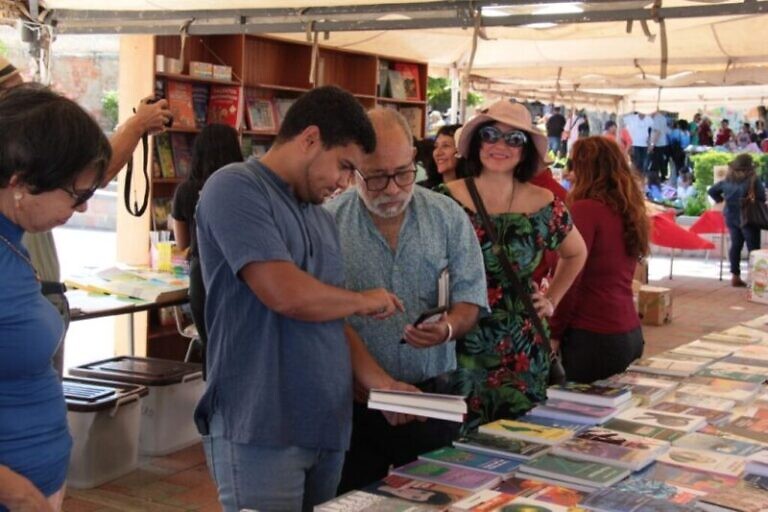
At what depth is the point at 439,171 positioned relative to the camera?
482 cm

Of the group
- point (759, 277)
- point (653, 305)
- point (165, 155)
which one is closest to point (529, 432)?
point (165, 155)

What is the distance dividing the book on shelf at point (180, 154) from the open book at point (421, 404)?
186 inches

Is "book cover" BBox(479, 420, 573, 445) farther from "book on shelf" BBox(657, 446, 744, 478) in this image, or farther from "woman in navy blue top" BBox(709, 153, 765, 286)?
"woman in navy blue top" BBox(709, 153, 765, 286)

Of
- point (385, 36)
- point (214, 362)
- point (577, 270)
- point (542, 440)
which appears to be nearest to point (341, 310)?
point (214, 362)

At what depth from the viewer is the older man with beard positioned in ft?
7.66

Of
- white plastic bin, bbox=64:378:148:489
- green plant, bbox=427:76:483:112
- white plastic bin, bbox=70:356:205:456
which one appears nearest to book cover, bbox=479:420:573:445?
white plastic bin, bbox=64:378:148:489

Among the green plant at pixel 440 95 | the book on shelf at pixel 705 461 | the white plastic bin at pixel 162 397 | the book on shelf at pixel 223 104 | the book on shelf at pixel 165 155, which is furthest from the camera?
the green plant at pixel 440 95

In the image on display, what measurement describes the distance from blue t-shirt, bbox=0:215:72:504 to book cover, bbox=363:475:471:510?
2.04ft

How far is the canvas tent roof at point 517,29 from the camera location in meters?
4.41

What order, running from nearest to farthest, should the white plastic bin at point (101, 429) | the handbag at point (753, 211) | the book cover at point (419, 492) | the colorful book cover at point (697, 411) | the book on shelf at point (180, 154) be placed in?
the book cover at point (419, 492) → the colorful book cover at point (697, 411) → the white plastic bin at point (101, 429) → the book on shelf at point (180, 154) → the handbag at point (753, 211)

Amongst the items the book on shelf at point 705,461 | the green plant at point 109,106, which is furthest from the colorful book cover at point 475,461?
the green plant at point 109,106

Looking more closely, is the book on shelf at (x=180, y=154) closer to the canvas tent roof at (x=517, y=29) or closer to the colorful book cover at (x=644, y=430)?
the canvas tent roof at (x=517, y=29)

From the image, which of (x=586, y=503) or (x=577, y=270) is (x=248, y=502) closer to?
(x=586, y=503)

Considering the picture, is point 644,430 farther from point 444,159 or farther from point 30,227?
point 444,159
